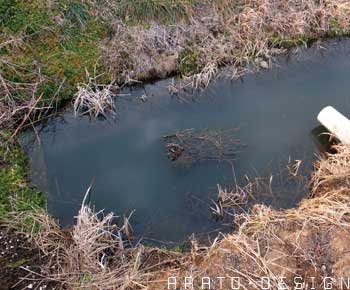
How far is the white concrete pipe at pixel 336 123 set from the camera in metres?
6.18

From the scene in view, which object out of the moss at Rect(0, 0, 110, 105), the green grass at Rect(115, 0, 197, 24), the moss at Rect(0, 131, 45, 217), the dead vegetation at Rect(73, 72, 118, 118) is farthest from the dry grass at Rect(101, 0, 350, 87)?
the moss at Rect(0, 131, 45, 217)

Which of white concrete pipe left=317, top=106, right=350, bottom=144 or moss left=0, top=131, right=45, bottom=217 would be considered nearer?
moss left=0, top=131, right=45, bottom=217

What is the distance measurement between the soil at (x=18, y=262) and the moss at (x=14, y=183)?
34 cm

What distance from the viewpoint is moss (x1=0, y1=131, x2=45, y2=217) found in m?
5.40

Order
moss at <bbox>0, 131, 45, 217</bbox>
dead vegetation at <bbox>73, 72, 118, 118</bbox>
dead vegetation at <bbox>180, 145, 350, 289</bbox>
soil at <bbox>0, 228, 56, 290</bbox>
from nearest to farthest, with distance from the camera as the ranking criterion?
dead vegetation at <bbox>180, 145, 350, 289</bbox> < soil at <bbox>0, 228, 56, 290</bbox> < moss at <bbox>0, 131, 45, 217</bbox> < dead vegetation at <bbox>73, 72, 118, 118</bbox>

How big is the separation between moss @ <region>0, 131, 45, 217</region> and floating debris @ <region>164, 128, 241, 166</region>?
187 cm

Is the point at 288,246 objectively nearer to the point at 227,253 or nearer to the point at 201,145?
the point at 227,253

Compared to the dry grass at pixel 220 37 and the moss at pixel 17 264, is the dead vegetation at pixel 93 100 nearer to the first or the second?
the dry grass at pixel 220 37

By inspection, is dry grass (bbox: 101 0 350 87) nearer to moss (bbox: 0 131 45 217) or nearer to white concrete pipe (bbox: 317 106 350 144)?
white concrete pipe (bbox: 317 106 350 144)

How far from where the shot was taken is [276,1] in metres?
8.30

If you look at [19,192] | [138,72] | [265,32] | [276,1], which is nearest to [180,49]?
[138,72]

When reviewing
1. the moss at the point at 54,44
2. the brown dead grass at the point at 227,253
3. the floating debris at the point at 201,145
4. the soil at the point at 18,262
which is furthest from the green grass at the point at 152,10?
the soil at the point at 18,262

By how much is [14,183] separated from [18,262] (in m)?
1.14

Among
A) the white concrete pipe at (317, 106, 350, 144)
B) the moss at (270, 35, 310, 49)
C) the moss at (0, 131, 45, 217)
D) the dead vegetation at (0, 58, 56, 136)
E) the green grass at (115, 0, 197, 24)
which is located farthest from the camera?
the moss at (270, 35, 310, 49)
